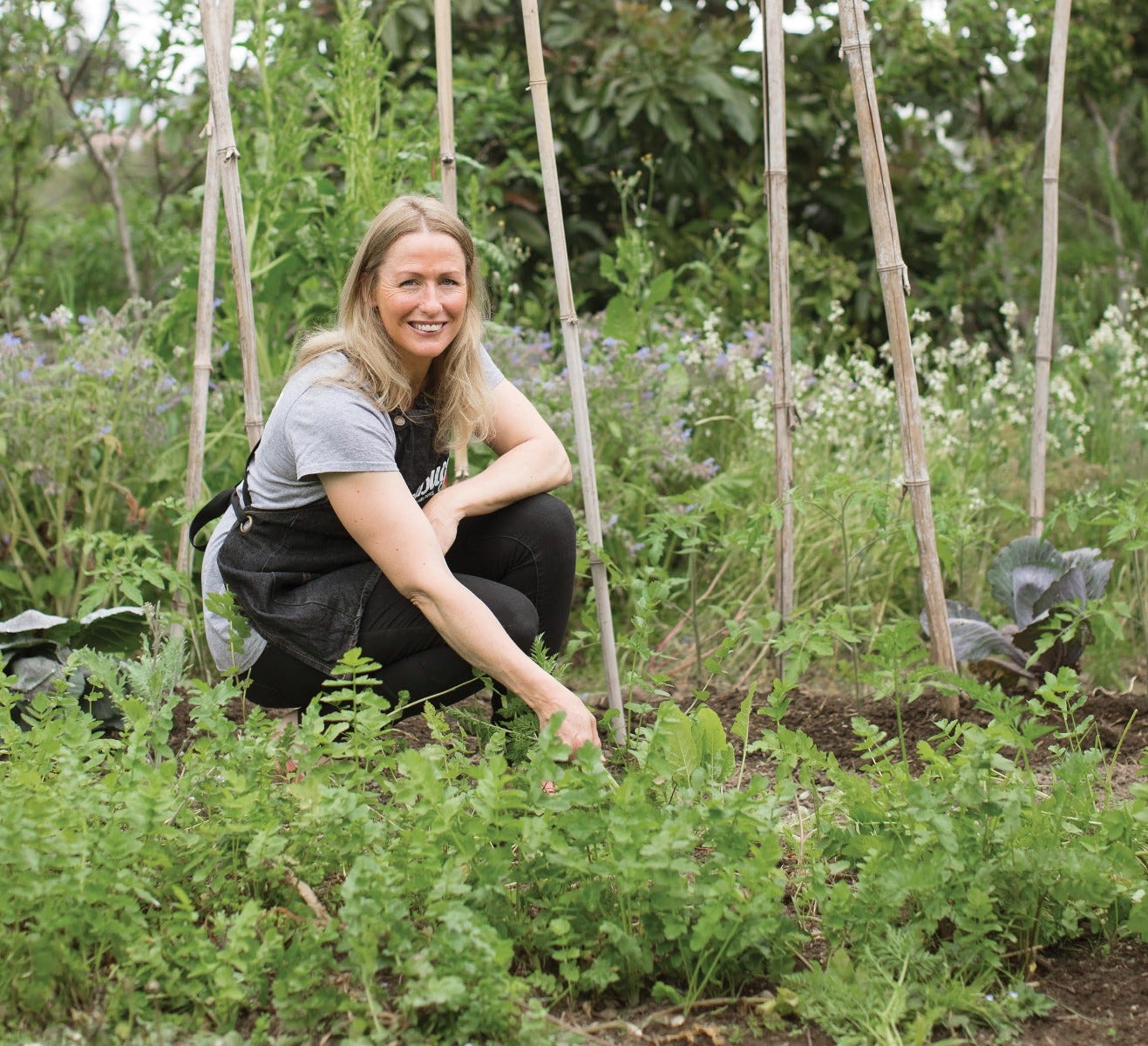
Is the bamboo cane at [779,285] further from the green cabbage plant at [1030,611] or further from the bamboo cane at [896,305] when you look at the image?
the green cabbage plant at [1030,611]

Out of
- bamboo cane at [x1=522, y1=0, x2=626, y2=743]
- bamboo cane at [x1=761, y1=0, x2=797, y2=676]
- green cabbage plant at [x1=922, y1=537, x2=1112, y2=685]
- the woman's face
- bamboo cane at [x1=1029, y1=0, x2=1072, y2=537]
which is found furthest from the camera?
bamboo cane at [x1=1029, y1=0, x2=1072, y2=537]

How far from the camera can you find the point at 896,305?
2668mm

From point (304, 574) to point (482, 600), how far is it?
1.13ft

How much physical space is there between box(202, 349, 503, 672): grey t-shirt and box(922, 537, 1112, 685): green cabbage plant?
4.18ft

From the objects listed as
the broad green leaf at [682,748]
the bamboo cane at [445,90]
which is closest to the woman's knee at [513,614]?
the bamboo cane at [445,90]

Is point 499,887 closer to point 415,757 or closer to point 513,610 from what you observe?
point 415,757

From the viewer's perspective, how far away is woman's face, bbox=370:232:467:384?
244cm

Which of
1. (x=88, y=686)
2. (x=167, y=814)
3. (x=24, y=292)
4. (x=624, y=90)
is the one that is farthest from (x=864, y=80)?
(x=24, y=292)

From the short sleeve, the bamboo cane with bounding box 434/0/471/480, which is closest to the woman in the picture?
the short sleeve

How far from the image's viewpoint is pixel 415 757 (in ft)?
5.53

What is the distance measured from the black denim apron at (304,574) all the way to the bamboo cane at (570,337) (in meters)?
0.34

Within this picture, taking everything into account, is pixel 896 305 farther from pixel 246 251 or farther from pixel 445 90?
pixel 246 251

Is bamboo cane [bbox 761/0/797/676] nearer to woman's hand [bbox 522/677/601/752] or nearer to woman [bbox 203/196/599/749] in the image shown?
woman [bbox 203/196/599/749]

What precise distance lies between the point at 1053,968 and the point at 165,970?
1.21 metres
